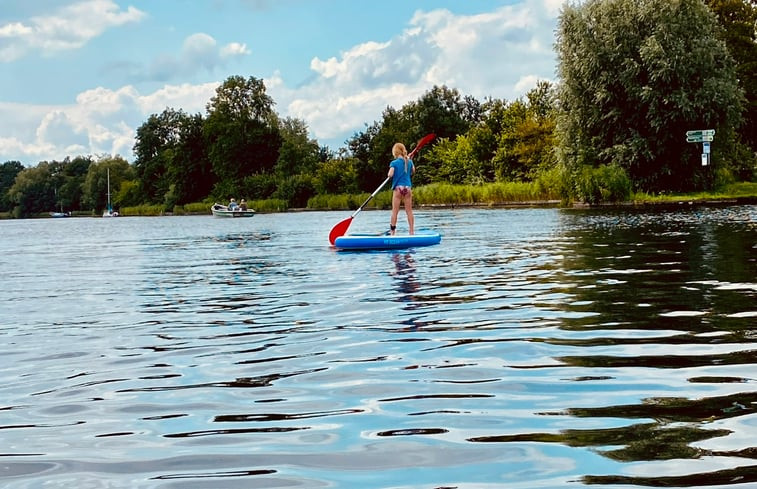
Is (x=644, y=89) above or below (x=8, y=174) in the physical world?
below

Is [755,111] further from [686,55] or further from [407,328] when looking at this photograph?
[407,328]

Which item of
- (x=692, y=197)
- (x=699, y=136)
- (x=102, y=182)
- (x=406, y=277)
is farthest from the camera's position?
(x=102, y=182)

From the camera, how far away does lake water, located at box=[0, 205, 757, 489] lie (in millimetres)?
3164

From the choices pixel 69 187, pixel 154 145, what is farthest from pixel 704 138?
pixel 69 187

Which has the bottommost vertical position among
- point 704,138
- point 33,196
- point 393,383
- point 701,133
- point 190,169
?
point 393,383

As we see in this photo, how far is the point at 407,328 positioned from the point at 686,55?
119ft

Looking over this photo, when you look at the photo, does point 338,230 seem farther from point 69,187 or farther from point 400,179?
point 69,187

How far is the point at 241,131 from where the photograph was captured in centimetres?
10406

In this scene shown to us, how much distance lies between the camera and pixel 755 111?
5903cm

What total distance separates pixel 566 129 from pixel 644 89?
452 centimetres

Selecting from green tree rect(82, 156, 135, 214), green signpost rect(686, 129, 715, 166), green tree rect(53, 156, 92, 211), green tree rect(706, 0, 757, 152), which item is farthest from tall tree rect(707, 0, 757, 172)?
green tree rect(53, 156, 92, 211)

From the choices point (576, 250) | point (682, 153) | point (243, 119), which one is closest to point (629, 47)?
point (682, 153)

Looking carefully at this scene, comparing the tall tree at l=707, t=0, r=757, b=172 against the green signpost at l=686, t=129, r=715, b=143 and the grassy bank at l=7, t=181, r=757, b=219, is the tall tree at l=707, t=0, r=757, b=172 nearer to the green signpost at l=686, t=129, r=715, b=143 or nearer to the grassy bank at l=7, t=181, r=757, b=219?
the grassy bank at l=7, t=181, r=757, b=219

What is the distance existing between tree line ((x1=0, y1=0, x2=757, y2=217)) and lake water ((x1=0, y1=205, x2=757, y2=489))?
102 ft
